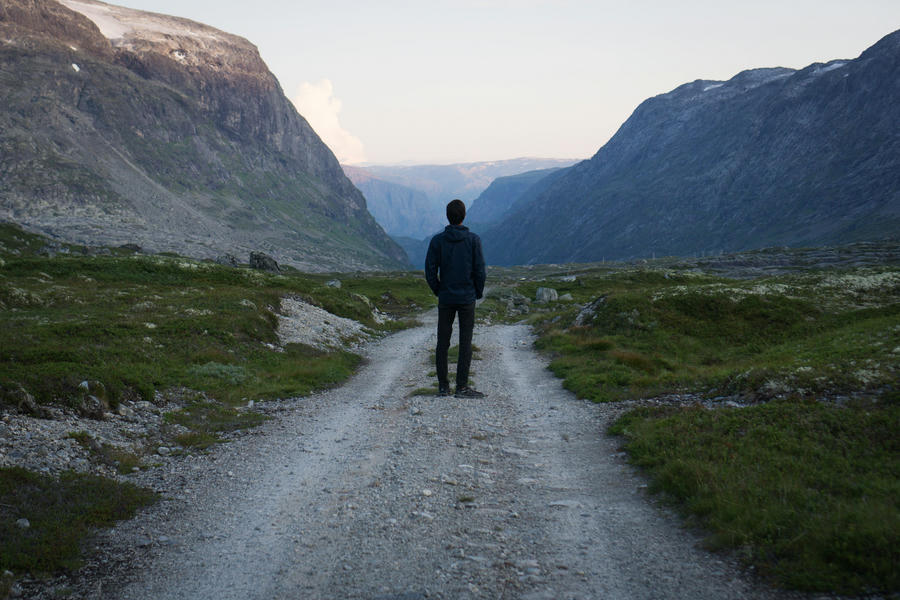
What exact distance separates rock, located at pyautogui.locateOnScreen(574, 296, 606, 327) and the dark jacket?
59.1ft

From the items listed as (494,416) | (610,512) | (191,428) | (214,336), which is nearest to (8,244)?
(214,336)

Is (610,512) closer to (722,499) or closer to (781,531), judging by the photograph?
(722,499)

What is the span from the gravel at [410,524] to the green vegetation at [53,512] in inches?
14.1

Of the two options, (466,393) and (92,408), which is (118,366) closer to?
(92,408)

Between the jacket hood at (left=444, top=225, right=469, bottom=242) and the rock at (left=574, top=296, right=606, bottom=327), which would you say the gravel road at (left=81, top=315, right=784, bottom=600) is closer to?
the jacket hood at (left=444, top=225, right=469, bottom=242)

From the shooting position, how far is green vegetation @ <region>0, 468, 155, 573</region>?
280 inches

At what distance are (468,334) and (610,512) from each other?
340 inches

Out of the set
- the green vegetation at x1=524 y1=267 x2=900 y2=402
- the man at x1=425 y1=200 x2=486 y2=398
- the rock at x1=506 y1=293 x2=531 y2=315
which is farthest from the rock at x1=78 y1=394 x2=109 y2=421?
the rock at x1=506 y1=293 x2=531 y2=315

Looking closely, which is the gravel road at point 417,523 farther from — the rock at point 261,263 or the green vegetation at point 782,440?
the rock at point 261,263

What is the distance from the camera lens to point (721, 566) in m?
6.66

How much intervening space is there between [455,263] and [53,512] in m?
10.6

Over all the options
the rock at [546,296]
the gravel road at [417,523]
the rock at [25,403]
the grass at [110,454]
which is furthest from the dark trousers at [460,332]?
the rock at [546,296]

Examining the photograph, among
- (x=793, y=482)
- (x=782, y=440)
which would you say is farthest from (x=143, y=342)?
(x=793, y=482)

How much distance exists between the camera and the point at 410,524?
803cm
